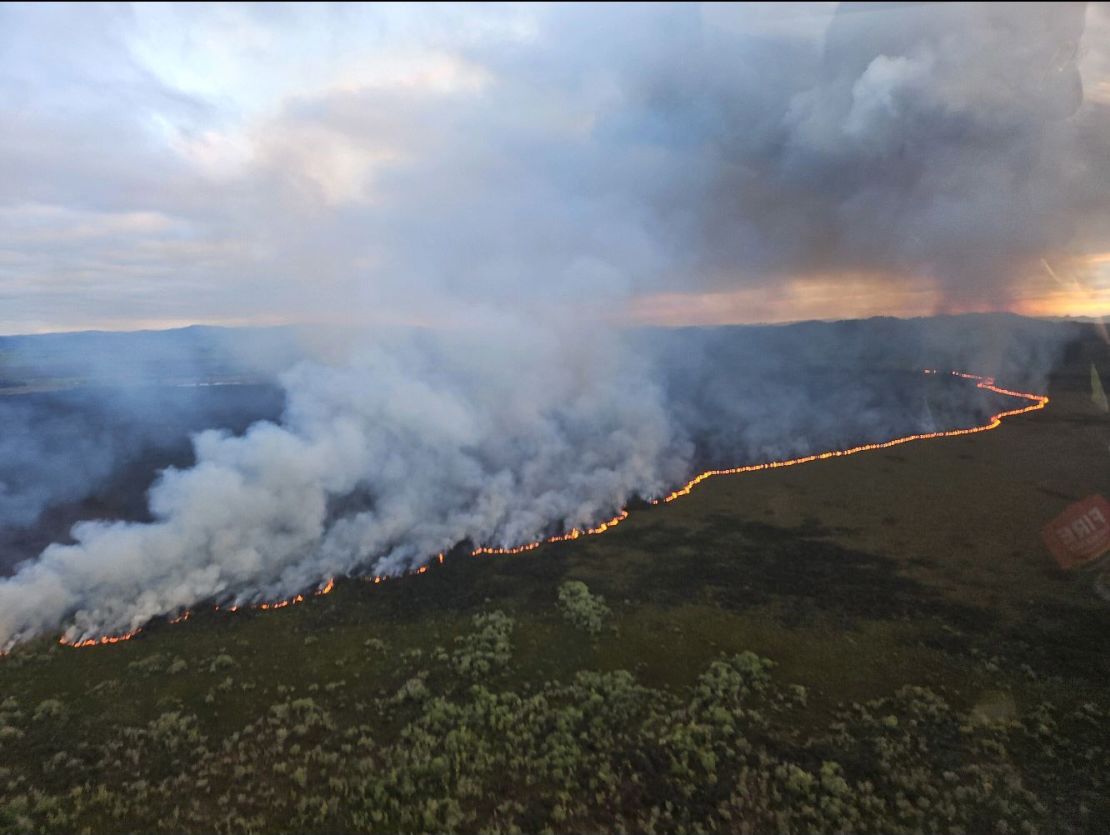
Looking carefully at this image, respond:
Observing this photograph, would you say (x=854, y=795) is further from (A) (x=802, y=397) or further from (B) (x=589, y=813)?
(A) (x=802, y=397)

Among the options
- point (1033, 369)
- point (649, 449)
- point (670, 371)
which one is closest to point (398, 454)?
point (649, 449)

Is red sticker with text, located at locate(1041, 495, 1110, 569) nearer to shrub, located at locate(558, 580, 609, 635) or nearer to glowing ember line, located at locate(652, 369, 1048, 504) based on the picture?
glowing ember line, located at locate(652, 369, 1048, 504)

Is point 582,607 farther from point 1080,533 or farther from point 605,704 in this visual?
point 1080,533

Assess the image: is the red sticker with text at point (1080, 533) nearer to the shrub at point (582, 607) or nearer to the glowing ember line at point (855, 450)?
the glowing ember line at point (855, 450)

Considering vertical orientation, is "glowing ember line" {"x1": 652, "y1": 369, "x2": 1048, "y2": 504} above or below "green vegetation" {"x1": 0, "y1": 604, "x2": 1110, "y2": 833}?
below

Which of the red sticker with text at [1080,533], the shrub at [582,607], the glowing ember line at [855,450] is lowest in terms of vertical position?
the glowing ember line at [855,450]

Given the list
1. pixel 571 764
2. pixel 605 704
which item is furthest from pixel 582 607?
pixel 571 764

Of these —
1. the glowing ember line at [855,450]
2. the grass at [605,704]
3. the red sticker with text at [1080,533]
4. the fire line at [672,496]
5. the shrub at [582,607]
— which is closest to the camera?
the grass at [605,704]

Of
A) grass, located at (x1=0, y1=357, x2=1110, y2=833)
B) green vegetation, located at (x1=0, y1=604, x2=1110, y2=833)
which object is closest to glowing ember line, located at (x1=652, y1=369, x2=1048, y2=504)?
grass, located at (x1=0, y1=357, x2=1110, y2=833)

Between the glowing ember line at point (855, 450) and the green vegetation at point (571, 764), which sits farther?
the glowing ember line at point (855, 450)

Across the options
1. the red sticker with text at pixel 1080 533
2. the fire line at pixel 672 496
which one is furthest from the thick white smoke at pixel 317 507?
the red sticker with text at pixel 1080 533
